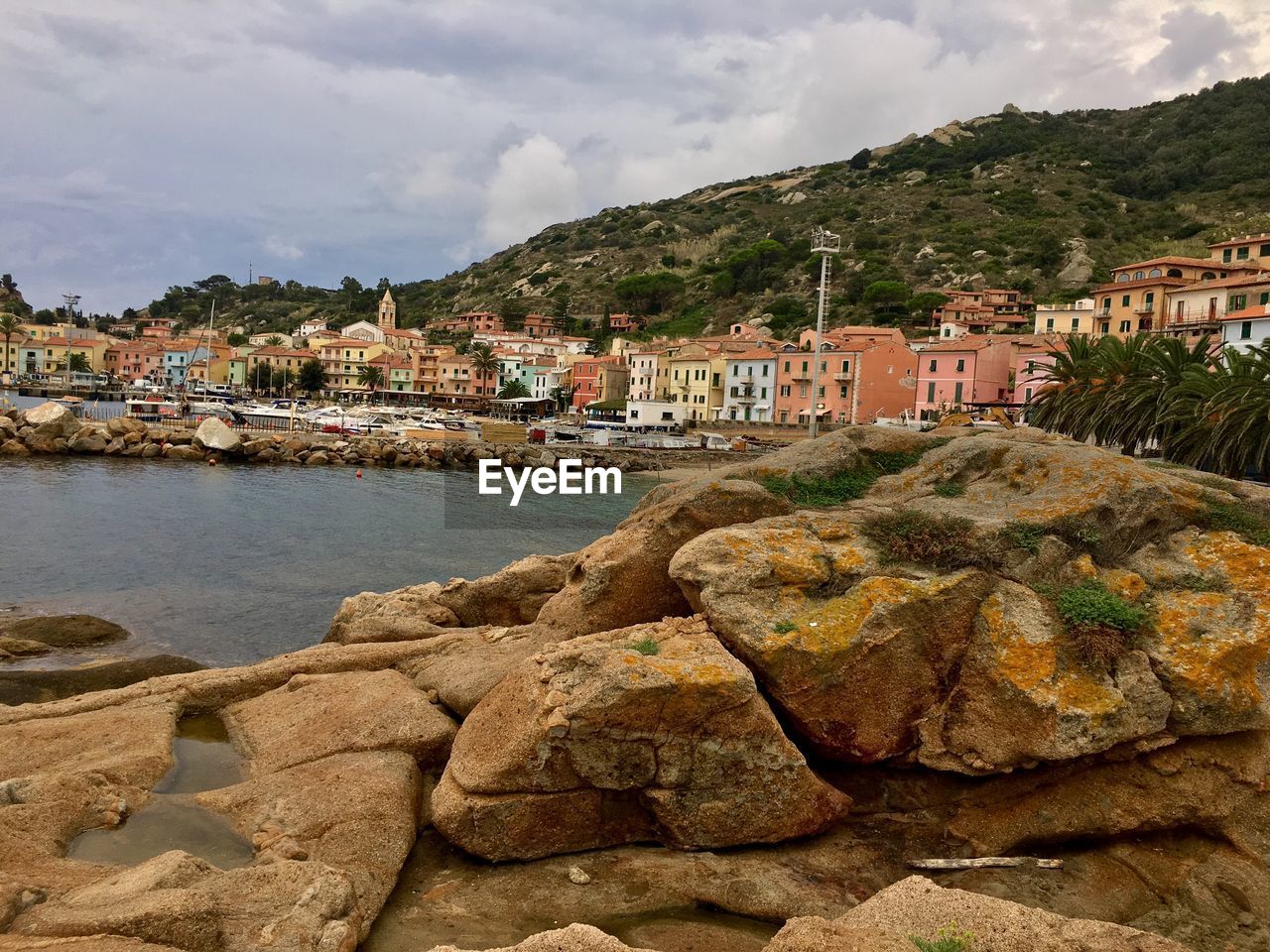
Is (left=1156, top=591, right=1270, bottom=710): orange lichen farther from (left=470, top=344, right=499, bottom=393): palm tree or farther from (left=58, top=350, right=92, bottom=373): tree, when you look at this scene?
(left=58, top=350, right=92, bottom=373): tree

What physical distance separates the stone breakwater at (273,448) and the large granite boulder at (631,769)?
2323 inches

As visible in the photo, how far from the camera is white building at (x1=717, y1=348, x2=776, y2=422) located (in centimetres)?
8650

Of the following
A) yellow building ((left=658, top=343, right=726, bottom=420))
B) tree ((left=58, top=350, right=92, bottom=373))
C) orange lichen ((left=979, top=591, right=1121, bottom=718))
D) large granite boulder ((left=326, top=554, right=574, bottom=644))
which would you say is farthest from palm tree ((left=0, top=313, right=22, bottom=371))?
orange lichen ((left=979, top=591, right=1121, bottom=718))

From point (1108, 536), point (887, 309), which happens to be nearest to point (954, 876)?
point (1108, 536)

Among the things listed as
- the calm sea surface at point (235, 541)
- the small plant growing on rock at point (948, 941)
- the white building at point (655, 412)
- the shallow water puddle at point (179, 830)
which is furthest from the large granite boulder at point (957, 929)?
the white building at point (655, 412)

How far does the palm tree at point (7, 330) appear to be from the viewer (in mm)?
130875

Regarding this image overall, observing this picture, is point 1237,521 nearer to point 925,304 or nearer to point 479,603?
point 479,603

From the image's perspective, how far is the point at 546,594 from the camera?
16.7m

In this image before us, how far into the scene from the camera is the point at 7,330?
12900 centimetres

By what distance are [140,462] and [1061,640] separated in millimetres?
63419

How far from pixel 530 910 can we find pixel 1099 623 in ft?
21.5

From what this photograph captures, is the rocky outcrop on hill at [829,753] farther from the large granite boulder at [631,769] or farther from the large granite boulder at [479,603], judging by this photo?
the large granite boulder at [479,603]

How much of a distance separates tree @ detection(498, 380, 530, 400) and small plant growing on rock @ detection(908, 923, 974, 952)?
107m

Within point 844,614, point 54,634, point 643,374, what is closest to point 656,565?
point 844,614
